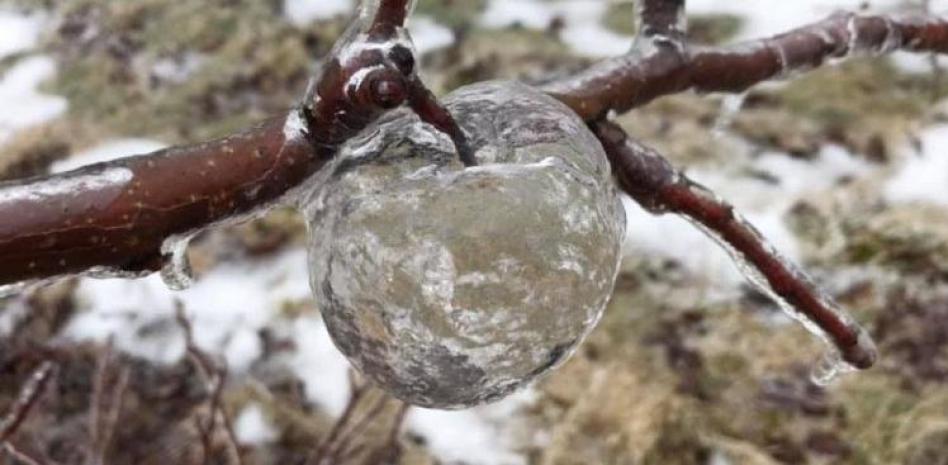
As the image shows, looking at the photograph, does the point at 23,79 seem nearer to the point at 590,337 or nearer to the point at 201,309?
the point at 201,309

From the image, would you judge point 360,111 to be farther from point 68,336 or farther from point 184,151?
point 68,336

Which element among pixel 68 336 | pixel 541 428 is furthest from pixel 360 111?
pixel 68 336

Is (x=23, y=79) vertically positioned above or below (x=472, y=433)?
above

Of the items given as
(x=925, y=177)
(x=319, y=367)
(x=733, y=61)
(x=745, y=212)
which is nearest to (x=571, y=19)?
(x=745, y=212)

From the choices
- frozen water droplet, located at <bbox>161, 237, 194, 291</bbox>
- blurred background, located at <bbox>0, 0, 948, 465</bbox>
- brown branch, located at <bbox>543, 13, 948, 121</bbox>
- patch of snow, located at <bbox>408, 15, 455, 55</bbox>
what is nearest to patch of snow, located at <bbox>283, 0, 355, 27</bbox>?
blurred background, located at <bbox>0, 0, 948, 465</bbox>

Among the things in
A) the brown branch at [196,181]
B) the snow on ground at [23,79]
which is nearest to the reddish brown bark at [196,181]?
the brown branch at [196,181]

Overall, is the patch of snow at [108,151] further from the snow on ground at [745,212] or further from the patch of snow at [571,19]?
the snow on ground at [745,212]
